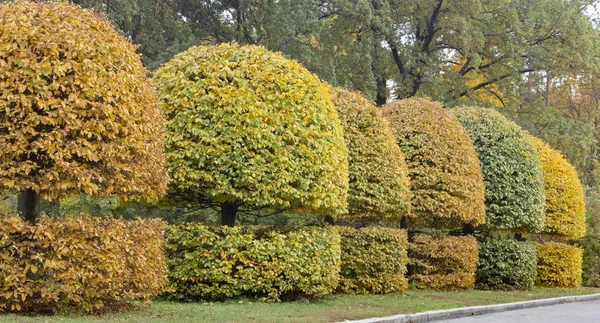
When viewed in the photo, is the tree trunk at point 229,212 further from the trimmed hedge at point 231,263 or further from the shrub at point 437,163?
the shrub at point 437,163

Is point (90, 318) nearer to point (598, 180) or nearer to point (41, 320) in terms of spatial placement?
point (41, 320)

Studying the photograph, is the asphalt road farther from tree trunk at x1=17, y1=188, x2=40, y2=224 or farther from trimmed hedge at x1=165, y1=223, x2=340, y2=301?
tree trunk at x1=17, y1=188, x2=40, y2=224

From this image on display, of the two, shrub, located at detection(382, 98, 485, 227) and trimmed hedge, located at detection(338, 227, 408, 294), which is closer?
trimmed hedge, located at detection(338, 227, 408, 294)

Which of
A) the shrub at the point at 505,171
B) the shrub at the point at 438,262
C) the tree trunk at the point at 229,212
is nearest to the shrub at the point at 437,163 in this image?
the shrub at the point at 438,262

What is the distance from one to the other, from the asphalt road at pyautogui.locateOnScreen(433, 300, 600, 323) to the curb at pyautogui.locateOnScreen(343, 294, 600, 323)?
0.64ft

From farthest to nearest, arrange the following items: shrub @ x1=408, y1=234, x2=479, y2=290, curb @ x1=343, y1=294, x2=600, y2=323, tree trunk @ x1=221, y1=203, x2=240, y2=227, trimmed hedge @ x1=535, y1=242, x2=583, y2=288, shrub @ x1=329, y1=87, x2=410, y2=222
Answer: trimmed hedge @ x1=535, y1=242, x2=583, y2=288, shrub @ x1=408, y1=234, x2=479, y2=290, shrub @ x1=329, y1=87, x2=410, y2=222, tree trunk @ x1=221, y1=203, x2=240, y2=227, curb @ x1=343, y1=294, x2=600, y2=323

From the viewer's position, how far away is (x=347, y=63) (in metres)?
30.7

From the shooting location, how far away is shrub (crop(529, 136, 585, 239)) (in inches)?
985

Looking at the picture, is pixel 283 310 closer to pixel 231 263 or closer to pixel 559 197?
pixel 231 263

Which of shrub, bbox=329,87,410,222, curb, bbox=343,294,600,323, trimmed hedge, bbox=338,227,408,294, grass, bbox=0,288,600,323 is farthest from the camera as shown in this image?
shrub, bbox=329,87,410,222

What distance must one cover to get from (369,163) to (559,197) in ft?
34.9

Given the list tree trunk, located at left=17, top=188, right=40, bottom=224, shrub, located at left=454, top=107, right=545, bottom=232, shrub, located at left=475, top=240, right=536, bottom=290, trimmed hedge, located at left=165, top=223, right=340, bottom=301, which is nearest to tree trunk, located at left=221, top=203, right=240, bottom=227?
trimmed hedge, located at left=165, top=223, right=340, bottom=301

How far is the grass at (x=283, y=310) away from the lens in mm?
9883

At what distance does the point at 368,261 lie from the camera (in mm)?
16500
